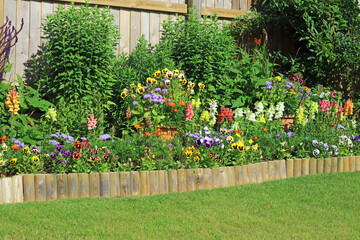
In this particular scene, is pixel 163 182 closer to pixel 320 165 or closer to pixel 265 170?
pixel 265 170

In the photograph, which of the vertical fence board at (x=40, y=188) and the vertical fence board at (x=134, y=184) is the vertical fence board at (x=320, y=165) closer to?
the vertical fence board at (x=134, y=184)

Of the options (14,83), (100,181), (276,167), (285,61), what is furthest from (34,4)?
(285,61)

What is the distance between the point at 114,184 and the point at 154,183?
0.39 m

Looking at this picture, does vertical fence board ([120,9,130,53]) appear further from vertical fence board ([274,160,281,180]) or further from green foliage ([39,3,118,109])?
vertical fence board ([274,160,281,180])

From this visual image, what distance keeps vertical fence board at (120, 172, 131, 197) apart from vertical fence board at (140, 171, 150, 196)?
0.13 m

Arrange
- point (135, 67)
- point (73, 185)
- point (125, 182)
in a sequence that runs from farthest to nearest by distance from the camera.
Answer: point (135, 67), point (125, 182), point (73, 185)

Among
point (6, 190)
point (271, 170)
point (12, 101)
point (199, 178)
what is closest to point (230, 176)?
point (199, 178)

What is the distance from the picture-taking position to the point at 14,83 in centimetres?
622

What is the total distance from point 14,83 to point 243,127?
Result: 10.1ft

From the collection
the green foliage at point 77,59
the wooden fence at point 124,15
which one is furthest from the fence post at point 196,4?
the green foliage at point 77,59

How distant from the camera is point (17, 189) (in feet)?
13.5

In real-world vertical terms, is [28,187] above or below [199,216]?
above

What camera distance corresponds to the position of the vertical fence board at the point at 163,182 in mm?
4520

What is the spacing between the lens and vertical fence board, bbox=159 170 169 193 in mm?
4520
